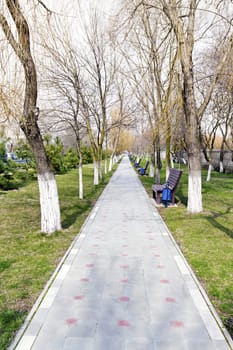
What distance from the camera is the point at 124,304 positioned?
3627mm

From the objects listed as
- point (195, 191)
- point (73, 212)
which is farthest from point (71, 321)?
point (73, 212)

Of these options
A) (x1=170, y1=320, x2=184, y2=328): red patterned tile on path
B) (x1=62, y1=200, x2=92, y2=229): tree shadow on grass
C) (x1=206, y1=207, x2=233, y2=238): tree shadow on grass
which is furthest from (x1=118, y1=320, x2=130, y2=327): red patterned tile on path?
(x1=62, y1=200, x2=92, y2=229): tree shadow on grass

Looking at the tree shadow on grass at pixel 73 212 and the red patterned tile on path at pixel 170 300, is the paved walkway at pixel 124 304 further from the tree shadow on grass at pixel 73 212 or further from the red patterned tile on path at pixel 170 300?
the tree shadow on grass at pixel 73 212

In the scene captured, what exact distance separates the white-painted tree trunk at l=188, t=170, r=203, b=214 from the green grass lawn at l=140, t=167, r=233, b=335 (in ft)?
0.78

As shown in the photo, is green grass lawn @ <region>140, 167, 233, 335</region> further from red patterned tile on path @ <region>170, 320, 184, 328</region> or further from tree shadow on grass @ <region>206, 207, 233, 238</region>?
red patterned tile on path @ <region>170, 320, 184, 328</region>

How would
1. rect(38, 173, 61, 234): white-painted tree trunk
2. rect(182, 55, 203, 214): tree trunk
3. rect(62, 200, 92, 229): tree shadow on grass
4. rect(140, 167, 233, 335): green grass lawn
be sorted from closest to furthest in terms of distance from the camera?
rect(140, 167, 233, 335): green grass lawn → rect(38, 173, 61, 234): white-painted tree trunk → rect(62, 200, 92, 229): tree shadow on grass → rect(182, 55, 203, 214): tree trunk

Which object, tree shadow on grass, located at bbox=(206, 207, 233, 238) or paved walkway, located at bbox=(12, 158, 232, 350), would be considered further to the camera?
tree shadow on grass, located at bbox=(206, 207, 233, 238)

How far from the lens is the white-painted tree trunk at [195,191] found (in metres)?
8.64

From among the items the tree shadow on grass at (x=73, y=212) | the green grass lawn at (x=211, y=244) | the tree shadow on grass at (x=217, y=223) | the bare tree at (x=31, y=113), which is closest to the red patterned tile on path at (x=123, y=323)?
the green grass lawn at (x=211, y=244)

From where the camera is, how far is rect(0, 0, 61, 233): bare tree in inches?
211

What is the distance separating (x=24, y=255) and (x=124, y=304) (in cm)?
255

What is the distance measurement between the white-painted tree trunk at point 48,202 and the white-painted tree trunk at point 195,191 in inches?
154

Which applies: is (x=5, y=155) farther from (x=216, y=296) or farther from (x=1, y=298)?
(x=216, y=296)

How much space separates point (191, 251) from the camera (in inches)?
222
